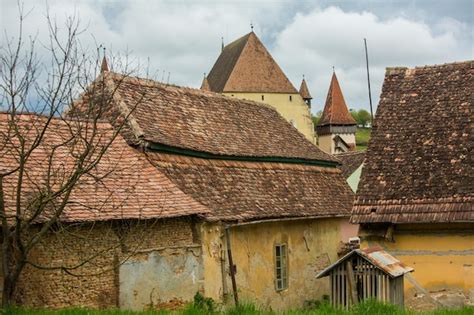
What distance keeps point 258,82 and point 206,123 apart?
35809 mm

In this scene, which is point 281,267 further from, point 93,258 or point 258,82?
point 258,82

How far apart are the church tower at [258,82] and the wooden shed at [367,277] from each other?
134 ft

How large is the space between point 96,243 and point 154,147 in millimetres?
3865

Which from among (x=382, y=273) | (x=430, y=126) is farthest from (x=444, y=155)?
(x=382, y=273)

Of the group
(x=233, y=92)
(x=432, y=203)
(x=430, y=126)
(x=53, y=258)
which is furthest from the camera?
(x=233, y=92)

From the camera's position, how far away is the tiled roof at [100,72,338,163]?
1712 cm

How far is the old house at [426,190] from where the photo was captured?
547 inches

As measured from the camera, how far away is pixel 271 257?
18.2 m

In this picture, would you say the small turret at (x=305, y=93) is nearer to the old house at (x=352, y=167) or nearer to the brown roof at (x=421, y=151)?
the old house at (x=352, y=167)

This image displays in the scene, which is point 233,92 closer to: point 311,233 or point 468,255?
point 311,233

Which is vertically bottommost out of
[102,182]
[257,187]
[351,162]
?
[257,187]

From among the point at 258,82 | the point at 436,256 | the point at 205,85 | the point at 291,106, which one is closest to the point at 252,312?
the point at 436,256

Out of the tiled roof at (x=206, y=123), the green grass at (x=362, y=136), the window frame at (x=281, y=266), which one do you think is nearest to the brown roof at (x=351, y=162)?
the tiled roof at (x=206, y=123)

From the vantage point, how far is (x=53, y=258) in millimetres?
12195
